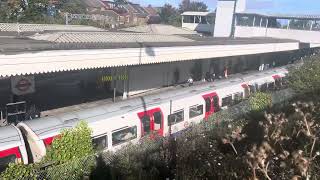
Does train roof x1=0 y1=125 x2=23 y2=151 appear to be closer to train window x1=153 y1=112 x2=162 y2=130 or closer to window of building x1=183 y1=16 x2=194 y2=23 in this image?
train window x1=153 y1=112 x2=162 y2=130

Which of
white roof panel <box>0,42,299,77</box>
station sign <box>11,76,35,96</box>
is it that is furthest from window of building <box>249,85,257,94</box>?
station sign <box>11,76,35,96</box>

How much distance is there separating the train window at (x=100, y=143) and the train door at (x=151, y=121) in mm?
2220

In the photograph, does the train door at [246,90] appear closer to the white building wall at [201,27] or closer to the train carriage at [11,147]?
the train carriage at [11,147]

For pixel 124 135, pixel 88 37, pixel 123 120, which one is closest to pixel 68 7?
pixel 88 37

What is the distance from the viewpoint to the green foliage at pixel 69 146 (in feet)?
42.3

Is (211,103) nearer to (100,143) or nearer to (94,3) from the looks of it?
(100,143)

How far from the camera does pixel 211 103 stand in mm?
22328

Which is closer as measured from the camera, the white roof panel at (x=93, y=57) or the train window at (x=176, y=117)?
the white roof panel at (x=93, y=57)

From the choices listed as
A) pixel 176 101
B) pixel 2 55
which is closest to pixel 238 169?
pixel 176 101

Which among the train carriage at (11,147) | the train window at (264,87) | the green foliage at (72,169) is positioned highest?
the green foliage at (72,169)

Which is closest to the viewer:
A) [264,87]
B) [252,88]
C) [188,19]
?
[252,88]

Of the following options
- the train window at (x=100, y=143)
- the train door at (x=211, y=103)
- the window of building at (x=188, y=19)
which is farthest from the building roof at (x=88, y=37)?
the window of building at (x=188, y=19)

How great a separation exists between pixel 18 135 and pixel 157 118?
6.98 metres

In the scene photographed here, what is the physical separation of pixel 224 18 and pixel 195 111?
1906 inches
